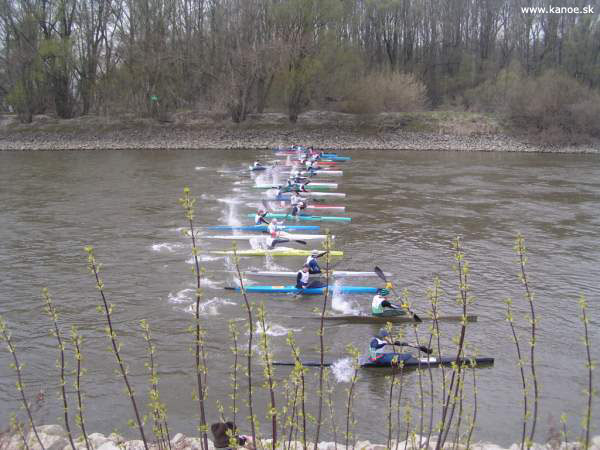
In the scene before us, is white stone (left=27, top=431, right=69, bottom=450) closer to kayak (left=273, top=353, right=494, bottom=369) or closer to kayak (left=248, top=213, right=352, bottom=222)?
kayak (left=273, top=353, right=494, bottom=369)

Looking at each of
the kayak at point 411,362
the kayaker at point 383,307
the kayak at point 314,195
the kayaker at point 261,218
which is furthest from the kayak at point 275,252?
the kayak at point 314,195

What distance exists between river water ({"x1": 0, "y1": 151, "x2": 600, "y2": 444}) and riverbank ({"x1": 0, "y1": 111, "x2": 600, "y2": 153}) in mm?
16423

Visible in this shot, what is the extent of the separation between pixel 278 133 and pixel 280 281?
41089mm

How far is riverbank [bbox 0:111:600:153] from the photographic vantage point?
181 feet

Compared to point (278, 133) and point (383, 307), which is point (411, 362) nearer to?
point (383, 307)

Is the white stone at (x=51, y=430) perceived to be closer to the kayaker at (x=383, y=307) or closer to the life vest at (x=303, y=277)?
the kayaker at (x=383, y=307)

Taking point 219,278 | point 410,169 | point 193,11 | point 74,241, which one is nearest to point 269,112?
point 193,11

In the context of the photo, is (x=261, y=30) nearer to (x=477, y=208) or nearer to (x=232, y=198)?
(x=232, y=198)

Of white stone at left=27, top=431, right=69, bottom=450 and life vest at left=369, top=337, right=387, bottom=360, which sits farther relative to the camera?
life vest at left=369, top=337, right=387, bottom=360

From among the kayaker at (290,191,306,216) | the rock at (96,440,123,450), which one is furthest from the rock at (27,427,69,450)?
the kayaker at (290,191,306,216)

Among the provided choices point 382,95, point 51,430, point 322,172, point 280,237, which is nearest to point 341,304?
point 280,237

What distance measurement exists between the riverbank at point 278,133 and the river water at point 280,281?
16.4m

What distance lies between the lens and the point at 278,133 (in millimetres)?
57938

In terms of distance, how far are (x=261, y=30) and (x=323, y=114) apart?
1124 centimetres
